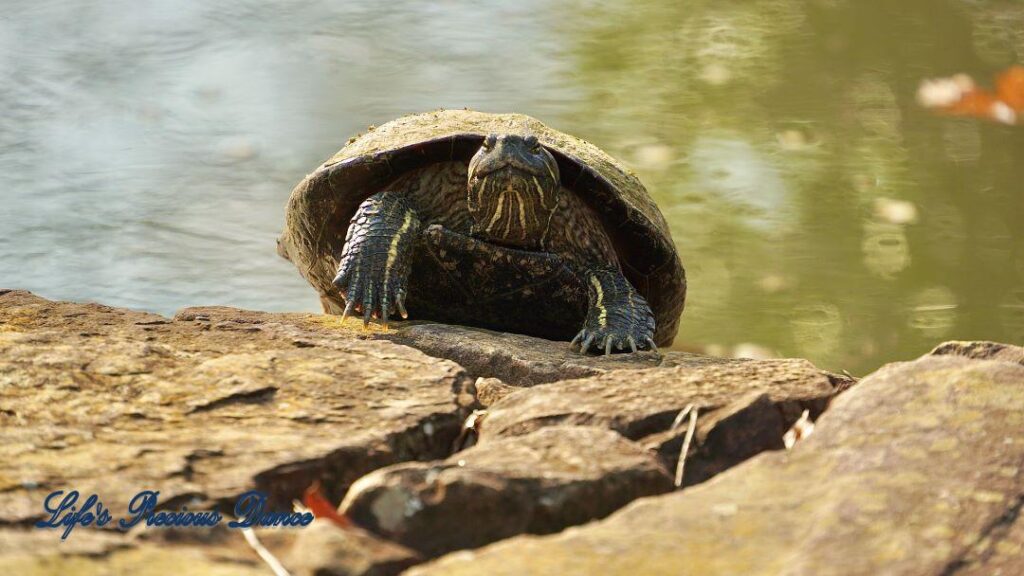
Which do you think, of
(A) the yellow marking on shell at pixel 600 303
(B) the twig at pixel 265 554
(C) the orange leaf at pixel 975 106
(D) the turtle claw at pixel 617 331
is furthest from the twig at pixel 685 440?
(C) the orange leaf at pixel 975 106

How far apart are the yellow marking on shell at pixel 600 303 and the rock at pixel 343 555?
2.13 meters

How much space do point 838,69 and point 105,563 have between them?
9285mm

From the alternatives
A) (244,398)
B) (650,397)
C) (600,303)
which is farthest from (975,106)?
(244,398)

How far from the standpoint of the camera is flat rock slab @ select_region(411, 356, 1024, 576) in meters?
1.52

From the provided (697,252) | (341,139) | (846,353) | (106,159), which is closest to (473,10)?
(341,139)

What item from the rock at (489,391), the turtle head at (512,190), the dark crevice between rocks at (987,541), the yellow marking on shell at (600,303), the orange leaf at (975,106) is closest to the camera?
the dark crevice between rocks at (987,541)

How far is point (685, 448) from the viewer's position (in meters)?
2.00

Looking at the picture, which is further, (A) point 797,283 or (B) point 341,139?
(B) point 341,139

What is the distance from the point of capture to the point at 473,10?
11961 millimetres

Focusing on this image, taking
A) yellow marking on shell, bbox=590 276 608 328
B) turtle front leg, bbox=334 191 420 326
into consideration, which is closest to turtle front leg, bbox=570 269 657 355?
yellow marking on shell, bbox=590 276 608 328

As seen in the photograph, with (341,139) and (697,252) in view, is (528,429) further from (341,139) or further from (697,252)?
(341,139)

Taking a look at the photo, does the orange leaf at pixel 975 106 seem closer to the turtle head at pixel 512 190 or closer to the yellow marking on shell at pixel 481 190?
the turtle head at pixel 512 190

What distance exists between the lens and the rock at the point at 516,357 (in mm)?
3057

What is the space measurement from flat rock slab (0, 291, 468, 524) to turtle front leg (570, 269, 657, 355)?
93 cm
